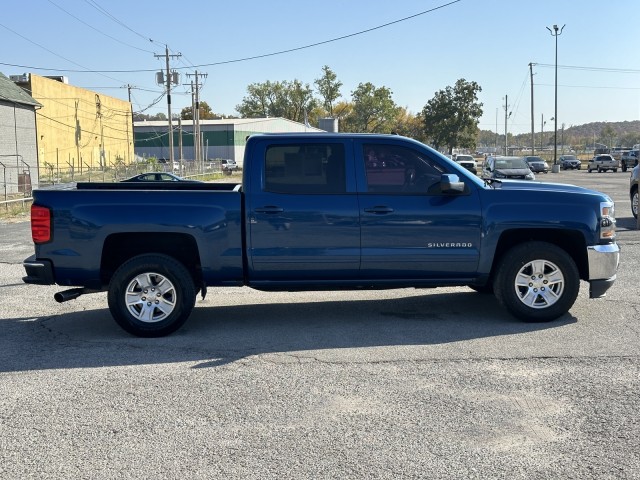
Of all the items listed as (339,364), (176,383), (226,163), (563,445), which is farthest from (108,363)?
(226,163)

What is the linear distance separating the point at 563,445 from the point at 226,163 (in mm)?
72687

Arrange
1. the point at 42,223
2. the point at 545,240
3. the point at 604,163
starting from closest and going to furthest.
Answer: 1. the point at 42,223
2. the point at 545,240
3. the point at 604,163

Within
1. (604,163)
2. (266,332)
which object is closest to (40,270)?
(266,332)

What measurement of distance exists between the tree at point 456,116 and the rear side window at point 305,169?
86.3 meters

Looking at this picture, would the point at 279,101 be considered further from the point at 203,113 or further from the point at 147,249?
the point at 147,249

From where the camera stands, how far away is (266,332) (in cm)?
706

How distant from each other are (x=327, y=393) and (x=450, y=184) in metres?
2.62

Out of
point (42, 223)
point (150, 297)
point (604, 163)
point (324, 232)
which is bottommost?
point (150, 297)

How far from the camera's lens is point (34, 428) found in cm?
464

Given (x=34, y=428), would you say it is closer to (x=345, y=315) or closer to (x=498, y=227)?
(x=345, y=315)

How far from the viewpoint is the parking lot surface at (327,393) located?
4.09 m

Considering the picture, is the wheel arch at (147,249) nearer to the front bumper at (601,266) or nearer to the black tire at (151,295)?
the black tire at (151,295)

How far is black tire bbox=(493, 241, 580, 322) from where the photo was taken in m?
→ 7.11

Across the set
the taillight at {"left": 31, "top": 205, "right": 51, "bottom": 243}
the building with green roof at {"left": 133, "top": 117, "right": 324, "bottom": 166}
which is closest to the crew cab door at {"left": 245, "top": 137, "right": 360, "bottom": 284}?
the taillight at {"left": 31, "top": 205, "right": 51, "bottom": 243}
